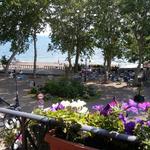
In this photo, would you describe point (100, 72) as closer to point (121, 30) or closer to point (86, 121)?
point (121, 30)

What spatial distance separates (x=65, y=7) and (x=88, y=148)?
27020 mm

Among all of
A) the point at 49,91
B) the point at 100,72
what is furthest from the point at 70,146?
the point at 100,72

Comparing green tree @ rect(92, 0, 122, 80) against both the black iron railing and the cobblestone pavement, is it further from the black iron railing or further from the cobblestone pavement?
the black iron railing

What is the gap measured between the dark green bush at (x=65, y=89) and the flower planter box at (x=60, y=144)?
61.5 feet

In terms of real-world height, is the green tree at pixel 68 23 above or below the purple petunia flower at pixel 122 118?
above

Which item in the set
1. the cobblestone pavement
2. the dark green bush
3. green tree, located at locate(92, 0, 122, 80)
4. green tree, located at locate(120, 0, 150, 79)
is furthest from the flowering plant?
green tree, located at locate(92, 0, 122, 80)

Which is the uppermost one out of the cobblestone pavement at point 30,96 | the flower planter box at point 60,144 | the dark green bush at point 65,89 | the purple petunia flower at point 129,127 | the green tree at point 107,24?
the green tree at point 107,24

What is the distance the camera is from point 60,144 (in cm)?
336

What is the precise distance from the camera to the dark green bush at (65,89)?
879 inches

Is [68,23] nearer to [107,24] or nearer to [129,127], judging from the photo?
[107,24]

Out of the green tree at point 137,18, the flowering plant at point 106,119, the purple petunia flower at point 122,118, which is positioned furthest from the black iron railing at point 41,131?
the green tree at point 137,18

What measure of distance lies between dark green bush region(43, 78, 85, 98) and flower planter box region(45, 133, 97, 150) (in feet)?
61.5

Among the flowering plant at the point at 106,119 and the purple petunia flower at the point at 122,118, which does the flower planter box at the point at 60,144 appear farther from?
the purple petunia flower at the point at 122,118

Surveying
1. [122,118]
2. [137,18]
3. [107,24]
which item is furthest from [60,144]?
[107,24]
